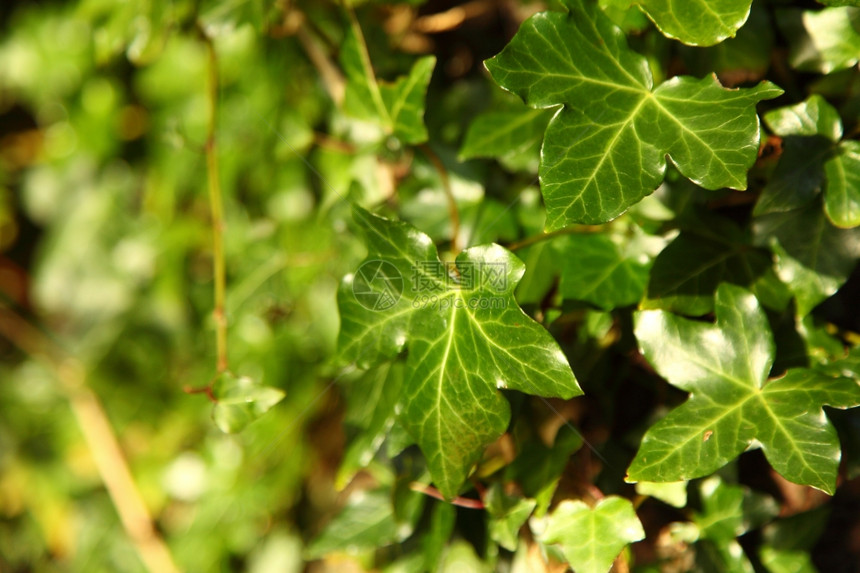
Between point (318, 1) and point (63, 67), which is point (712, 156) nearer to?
point (318, 1)

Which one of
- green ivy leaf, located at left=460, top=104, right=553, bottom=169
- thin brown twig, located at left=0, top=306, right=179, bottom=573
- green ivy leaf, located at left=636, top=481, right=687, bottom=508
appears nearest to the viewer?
green ivy leaf, located at left=636, top=481, right=687, bottom=508

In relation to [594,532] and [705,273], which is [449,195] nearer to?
[705,273]

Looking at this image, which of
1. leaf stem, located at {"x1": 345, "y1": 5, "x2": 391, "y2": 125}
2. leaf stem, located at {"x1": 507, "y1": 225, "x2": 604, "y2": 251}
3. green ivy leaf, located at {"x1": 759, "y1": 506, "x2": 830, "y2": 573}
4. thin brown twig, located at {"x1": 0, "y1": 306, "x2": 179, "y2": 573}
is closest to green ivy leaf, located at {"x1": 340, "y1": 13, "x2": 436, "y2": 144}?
leaf stem, located at {"x1": 345, "y1": 5, "x2": 391, "y2": 125}

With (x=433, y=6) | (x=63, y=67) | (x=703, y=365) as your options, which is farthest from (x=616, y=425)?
(x=63, y=67)

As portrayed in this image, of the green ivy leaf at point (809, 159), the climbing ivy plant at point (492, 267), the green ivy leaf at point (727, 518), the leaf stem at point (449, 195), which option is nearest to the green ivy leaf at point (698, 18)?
the climbing ivy plant at point (492, 267)

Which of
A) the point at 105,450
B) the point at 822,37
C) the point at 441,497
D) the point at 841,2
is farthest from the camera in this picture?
the point at 105,450

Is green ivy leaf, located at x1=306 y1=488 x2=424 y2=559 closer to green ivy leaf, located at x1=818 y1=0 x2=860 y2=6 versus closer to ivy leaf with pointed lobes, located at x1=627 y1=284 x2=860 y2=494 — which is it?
ivy leaf with pointed lobes, located at x1=627 y1=284 x2=860 y2=494

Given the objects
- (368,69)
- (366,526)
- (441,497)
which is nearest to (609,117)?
(368,69)
